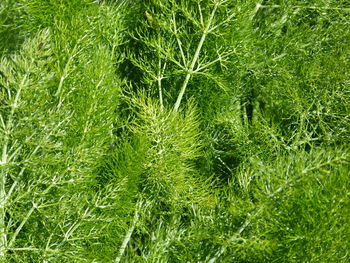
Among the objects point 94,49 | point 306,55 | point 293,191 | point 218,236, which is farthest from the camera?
point 306,55

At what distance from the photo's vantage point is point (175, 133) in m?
1.14

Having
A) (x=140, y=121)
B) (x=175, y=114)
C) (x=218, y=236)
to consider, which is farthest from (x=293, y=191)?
(x=140, y=121)

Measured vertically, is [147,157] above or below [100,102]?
below

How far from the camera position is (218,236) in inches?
41.0

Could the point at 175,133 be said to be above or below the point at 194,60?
below

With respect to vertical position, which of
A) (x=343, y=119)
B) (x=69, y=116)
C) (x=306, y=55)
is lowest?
(x=343, y=119)

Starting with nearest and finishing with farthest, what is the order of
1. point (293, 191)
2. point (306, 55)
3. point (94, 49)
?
point (293, 191) → point (94, 49) → point (306, 55)

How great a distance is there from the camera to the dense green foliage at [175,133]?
0.97 m

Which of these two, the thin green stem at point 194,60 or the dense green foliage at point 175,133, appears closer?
the dense green foliage at point 175,133

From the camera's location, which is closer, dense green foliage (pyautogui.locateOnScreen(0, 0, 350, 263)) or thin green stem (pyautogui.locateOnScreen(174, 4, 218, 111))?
dense green foliage (pyautogui.locateOnScreen(0, 0, 350, 263))

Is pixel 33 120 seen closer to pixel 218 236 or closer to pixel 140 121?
pixel 140 121

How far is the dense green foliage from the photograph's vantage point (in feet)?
3.19

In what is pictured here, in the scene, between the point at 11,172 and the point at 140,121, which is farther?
the point at 140,121

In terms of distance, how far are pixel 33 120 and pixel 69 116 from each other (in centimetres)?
8
